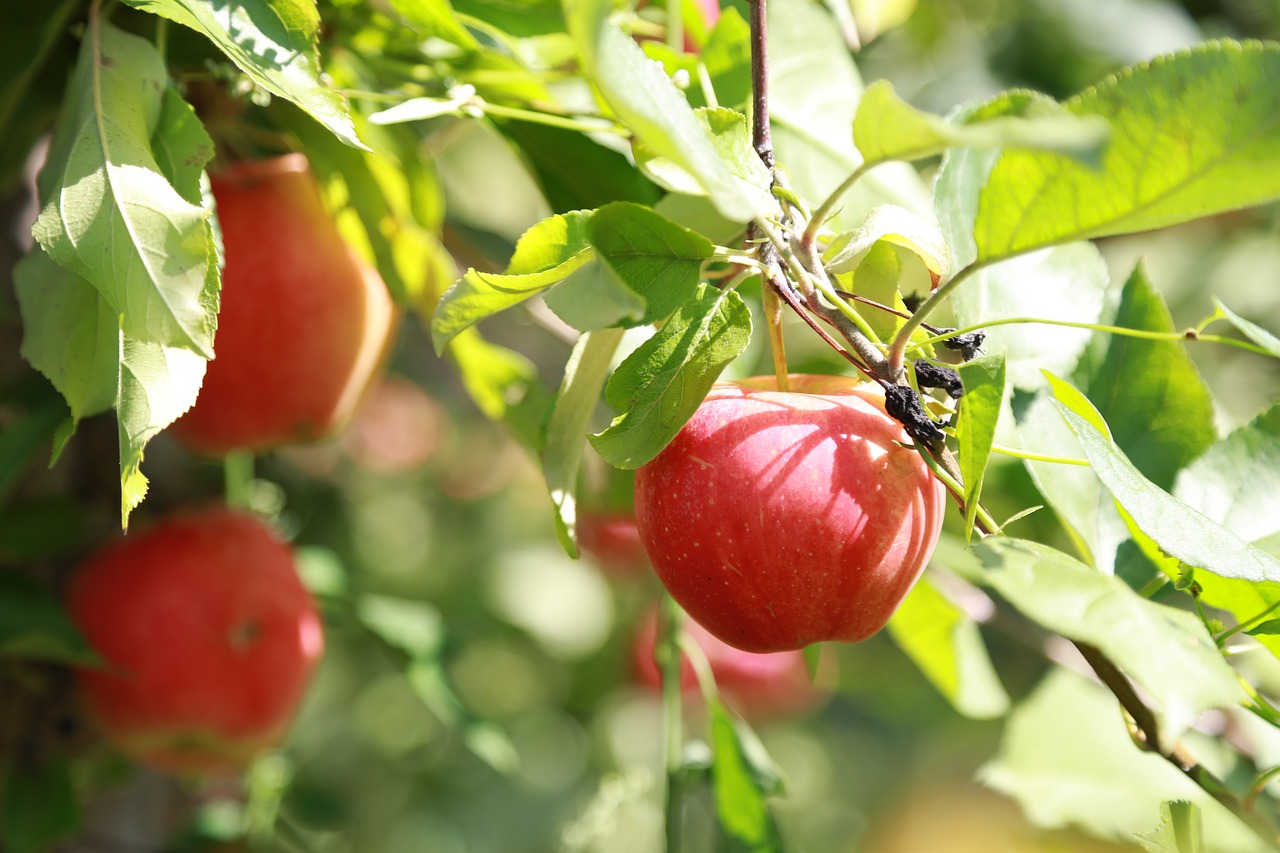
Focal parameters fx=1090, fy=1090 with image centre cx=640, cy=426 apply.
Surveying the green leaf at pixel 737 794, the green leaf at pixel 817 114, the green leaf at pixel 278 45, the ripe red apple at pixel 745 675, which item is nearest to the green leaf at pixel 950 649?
the green leaf at pixel 737 794

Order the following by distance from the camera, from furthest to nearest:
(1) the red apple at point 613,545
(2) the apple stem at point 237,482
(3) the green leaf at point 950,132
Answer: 1. (1) the red apple at point 613,545
2. (2) the apple stem at point 237,482
3. (3) the green leaf at point 950,132

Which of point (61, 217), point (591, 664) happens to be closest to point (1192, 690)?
point (61, 217)

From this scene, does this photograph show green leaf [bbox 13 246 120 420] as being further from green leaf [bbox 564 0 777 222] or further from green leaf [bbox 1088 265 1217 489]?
green leaf [bbox 1088 265 1217 489]

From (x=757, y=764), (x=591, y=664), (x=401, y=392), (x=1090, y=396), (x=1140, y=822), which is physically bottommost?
(x=591, y=664)

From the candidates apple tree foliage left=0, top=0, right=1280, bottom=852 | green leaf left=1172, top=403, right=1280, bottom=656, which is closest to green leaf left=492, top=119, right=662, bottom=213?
apple tree foliage left=0, top=0, right=1280, bottom=852

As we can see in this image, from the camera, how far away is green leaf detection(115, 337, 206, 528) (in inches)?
16.1

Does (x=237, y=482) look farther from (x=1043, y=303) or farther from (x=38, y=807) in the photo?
(x=1043, y=303)

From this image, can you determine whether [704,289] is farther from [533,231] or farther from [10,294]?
[10,294]

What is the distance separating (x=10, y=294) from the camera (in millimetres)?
783

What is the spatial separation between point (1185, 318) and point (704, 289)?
3.65ft

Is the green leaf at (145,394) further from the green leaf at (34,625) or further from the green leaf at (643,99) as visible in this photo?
the green leaf at (34,625)

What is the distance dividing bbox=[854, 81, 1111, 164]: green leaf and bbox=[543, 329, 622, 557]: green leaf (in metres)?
0.16

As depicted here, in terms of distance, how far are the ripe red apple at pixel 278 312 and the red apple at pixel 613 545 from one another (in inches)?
25.4

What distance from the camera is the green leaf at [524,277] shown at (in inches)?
15.7
